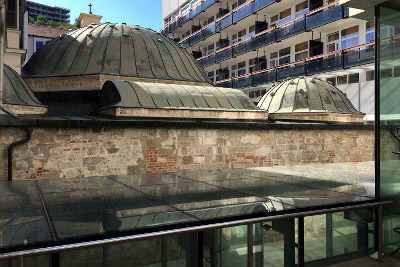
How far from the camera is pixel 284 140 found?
11.5 m

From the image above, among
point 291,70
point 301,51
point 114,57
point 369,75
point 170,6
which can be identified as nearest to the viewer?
point 114,57

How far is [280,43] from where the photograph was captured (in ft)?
92.6

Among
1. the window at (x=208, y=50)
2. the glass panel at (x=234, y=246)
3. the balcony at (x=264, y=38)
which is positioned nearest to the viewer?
the glass panel at (x=234, y=246)

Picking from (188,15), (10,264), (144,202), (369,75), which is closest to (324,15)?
(369,75)

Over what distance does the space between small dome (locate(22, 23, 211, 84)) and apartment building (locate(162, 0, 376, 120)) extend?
717cm

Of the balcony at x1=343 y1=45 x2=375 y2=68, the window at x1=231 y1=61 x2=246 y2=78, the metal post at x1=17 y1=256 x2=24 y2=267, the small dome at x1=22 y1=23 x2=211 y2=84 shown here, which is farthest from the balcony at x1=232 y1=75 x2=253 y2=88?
the metal post at x1=17 y1=256 x2=24 y2=267

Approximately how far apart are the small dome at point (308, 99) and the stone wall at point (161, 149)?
3.99 m

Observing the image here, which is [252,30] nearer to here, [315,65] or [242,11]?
[242,11]

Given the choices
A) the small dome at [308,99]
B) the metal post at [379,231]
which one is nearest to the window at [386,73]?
the metal post at [379,231]

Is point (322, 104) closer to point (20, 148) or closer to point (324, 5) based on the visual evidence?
point (324, 5)

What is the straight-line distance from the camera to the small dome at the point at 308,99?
55.1 feet

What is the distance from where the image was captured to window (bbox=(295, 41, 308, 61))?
1052 inches

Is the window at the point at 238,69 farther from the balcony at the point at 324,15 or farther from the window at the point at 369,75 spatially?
the window at the point at 369,75

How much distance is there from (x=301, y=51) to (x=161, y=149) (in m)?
20.6
